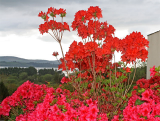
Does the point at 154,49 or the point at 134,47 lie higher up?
the point at 154,49

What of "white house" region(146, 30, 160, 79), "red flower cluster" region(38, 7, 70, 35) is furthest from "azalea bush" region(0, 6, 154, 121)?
"white house" region(146, 30, 160, 79)

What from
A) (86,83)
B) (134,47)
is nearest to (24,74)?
(86,83)

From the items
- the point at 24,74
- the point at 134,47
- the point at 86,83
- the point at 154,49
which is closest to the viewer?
the point at 134,47

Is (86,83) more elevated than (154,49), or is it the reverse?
(154,49)

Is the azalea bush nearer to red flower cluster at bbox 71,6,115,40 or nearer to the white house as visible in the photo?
Answer: red flower cluster at bbox 71,6,115,40

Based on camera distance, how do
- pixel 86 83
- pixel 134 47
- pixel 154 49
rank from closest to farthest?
pixel 134 47 < pixel 86 83 < pixel 154 49

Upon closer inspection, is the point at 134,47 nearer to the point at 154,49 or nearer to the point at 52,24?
the point at 52,24

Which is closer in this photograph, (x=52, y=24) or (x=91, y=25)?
(x=91, y=25)

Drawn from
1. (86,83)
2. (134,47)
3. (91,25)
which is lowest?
(86,83)

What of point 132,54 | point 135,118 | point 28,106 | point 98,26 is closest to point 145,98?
point 135,118

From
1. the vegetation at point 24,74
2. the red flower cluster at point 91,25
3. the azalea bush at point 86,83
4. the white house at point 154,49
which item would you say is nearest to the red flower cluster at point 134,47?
the azalea bush at point 86,83

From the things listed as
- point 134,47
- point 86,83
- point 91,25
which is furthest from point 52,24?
point 134,47

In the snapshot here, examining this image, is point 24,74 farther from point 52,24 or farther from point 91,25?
point 91,25

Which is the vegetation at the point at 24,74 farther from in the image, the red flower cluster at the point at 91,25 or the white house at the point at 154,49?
the red flower cluster at the point at 91,25
